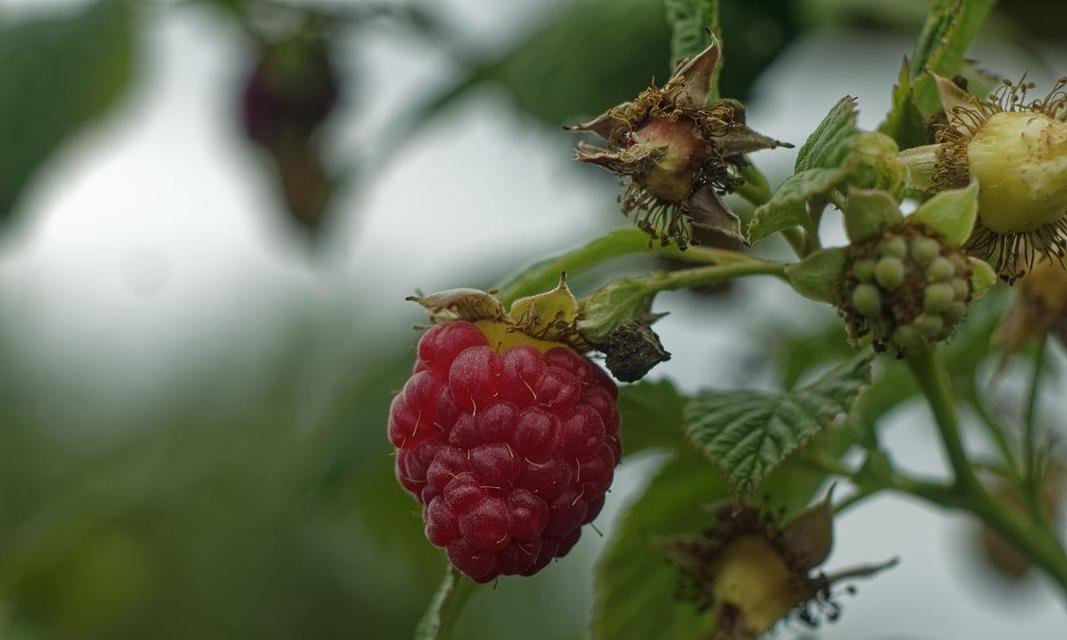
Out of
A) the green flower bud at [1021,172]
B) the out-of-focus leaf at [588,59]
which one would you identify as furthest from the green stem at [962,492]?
the out-of-focus leaf at [588,59]

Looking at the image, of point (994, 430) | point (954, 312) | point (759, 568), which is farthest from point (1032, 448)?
point (954, 312)

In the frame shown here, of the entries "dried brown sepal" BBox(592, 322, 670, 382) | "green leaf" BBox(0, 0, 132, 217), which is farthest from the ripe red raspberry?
"green leaf" BBox(0, 0, 132, 217)

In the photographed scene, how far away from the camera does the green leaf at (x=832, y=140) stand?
0.60m

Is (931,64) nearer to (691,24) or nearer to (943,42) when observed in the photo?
(943,42)

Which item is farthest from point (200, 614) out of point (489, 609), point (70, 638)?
point (70, 638)

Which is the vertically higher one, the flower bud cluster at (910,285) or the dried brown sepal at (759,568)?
the flower bud cluster at (910,285)

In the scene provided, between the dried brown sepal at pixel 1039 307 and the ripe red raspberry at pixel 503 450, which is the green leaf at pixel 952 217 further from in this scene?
the dried brown sepal at pixel 1039 307

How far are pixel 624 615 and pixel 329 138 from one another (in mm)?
1141

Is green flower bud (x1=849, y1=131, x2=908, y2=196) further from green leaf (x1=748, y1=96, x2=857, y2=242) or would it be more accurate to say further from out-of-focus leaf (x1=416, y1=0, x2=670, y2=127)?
out-of-focus leaf (x1=416, y1=0, x2=670, y2=127)

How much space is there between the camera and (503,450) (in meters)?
0.67

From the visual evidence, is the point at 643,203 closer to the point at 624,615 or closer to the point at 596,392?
the point at 596,392

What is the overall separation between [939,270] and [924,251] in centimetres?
1

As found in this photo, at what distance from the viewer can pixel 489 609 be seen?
4.48m

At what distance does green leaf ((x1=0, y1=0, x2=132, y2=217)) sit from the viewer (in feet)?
4.80
